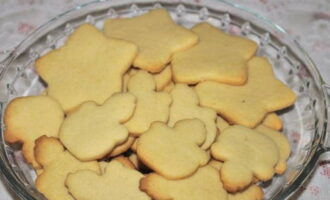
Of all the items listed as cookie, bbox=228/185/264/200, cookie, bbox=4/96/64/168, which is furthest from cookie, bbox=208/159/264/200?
cookie, bbox=4/96/64/168

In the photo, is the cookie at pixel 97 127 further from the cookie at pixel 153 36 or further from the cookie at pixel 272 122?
the cookie at pixel 272 122

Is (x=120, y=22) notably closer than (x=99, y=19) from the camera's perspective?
Yes

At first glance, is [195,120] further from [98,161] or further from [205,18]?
[205,18]

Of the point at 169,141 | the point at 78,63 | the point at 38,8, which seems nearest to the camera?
the point at 169,141

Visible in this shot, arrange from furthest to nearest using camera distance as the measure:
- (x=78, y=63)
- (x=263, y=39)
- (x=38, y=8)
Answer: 1. (x=38, y=8)
2. (x=263, y=39)
3. (x=78, y=63)

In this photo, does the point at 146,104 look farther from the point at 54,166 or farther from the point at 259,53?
the point at 259,53

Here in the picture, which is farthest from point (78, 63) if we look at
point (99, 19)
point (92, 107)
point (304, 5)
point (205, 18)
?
point (304, 5)

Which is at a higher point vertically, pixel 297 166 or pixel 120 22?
pixel 120 22

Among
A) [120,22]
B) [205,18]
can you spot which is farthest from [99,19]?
[205,18]
